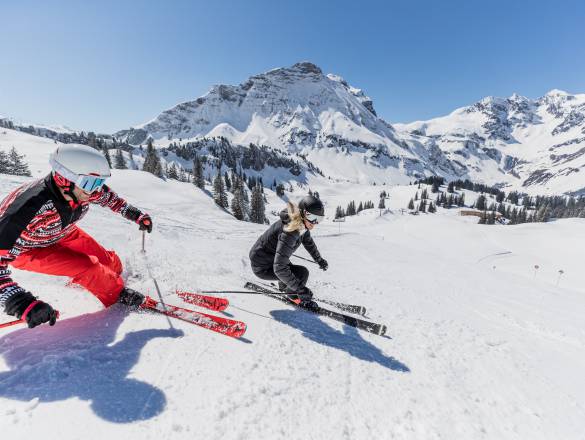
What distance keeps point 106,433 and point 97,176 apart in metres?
2.86

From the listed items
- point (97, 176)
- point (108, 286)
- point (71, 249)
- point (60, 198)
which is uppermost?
point (97, 176)

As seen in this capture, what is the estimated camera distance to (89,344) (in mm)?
3367

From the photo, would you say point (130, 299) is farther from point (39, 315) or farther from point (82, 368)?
point (82, 368)

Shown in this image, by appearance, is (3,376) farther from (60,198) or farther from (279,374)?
(279,374)

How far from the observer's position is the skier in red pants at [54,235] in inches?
123

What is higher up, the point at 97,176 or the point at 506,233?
the point at 97,176

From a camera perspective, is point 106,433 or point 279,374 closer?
point 106,433

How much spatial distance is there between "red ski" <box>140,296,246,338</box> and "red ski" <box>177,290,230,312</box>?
1.40 ft

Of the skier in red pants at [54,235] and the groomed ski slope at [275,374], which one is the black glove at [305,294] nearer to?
the groomed ski slope at [275,374]

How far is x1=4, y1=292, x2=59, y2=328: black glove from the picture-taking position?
3061 millimetres

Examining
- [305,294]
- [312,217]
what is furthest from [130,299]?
[312,217]

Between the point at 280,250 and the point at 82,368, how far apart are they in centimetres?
307

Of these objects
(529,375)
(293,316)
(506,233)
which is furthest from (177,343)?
(506,233)

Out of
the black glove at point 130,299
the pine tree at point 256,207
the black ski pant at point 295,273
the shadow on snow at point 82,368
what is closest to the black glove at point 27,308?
the shadow on snow at point 82,368
